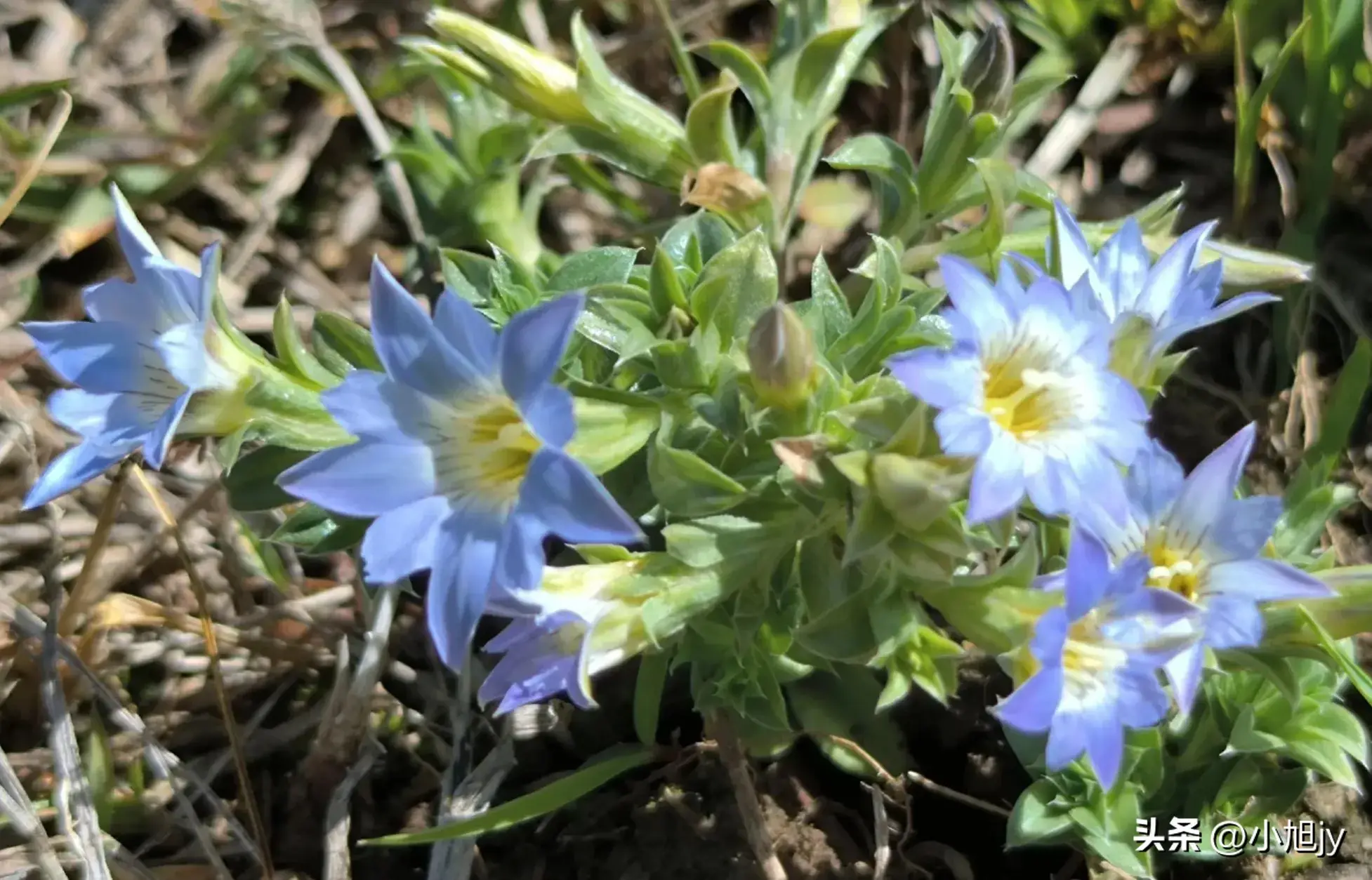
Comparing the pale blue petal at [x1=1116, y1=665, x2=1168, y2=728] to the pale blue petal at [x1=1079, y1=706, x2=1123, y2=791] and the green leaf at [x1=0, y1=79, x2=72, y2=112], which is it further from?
the green leaf at [x1=0, y1=79, x2=72, y2=112]

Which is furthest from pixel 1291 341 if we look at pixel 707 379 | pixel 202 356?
pixel 202 356

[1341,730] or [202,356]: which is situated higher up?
[202,356]

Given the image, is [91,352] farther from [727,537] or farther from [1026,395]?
[1026,395]

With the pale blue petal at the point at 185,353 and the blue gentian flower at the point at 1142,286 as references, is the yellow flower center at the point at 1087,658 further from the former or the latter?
the pale blue petal at the point at 185,353

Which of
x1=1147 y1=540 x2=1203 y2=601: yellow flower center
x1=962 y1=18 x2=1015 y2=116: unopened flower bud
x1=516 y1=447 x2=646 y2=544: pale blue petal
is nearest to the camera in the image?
x1=516 y1=447 x2=646 y2=544: pale blue petal

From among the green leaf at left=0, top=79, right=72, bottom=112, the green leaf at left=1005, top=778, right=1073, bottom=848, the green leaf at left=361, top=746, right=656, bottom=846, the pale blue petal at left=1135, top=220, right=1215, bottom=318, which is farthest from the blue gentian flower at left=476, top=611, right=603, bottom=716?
the green leaf at left=0, top=79, right=72, bottom=112

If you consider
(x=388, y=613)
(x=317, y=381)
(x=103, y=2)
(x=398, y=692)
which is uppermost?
(x=103, y=2)

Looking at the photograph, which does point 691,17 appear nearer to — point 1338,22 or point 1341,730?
point 1338,22
